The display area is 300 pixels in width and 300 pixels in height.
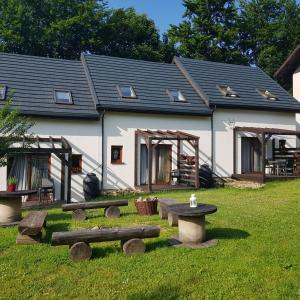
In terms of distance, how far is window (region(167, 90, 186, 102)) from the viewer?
18.7 meters

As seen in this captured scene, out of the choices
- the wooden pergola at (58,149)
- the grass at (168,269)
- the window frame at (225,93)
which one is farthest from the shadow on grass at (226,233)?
the window frame at (225,93)

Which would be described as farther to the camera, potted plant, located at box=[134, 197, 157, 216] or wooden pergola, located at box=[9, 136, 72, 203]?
wooden pergola, located at box=[9, 136, 72, 203]

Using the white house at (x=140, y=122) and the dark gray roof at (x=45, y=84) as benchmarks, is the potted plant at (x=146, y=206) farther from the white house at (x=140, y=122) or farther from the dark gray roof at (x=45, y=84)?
the dark gray roof at (x=45, y=84)

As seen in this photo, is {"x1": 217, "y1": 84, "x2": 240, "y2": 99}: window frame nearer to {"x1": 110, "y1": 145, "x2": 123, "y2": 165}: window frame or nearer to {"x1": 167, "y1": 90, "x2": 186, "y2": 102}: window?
{"x1": 167, "y1": 90, "x2": 186, "y2": 102}: window

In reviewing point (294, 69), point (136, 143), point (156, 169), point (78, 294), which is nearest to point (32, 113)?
point (136, 143)

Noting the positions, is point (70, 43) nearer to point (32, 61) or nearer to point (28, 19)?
point (28, 19)

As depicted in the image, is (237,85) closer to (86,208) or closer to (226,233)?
(86,208)

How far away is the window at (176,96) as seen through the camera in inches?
735

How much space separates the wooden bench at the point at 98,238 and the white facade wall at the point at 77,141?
379 inches

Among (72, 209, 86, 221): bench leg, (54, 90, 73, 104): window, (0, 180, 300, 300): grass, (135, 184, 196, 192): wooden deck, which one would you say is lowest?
(0, 180, 300, 300): grass

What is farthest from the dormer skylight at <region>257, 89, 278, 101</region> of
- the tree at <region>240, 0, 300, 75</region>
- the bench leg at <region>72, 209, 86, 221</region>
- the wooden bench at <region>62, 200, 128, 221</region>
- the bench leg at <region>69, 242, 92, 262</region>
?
the bench leg at <region>69, 242, 92, 262</region>

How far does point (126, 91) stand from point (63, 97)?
9.87ft

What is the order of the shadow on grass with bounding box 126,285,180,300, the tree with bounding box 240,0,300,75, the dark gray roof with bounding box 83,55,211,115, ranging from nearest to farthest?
the shadow on grass with bounding box 126,285,180,300 < the dark gray roof with bounding box 83,55,211,115 < the tree with bounding box 240,0,300,75

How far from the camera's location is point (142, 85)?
1903cm
